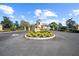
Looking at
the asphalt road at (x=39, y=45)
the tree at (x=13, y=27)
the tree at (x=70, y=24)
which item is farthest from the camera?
the tree at (x=13, y=27)

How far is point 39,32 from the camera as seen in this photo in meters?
5.73

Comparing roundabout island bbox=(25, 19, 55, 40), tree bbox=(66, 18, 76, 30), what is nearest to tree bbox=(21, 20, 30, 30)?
roundabout island bbox=(25, 19, 55, 40)

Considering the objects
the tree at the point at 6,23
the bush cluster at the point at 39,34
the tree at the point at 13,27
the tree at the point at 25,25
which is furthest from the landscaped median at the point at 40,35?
the tree at the point at 6,23

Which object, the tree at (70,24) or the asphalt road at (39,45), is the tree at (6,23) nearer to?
the asphalt road at (39,45)

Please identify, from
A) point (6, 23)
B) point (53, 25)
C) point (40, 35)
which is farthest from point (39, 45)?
point (6, 23)

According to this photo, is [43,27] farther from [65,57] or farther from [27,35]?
[65,57]

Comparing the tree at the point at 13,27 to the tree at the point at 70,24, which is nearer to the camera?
the tree at the point at 70,24

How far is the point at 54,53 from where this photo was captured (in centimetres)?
550

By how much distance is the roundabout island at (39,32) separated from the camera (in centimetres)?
570

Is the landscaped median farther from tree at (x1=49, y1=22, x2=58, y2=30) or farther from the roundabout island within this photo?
tree at (x1=49, y1=22, x2=58, y2=30)

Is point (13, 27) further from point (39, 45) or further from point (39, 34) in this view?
point (39, 45)

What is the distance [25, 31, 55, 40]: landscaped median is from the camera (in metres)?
5.70

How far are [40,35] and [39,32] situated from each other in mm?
76

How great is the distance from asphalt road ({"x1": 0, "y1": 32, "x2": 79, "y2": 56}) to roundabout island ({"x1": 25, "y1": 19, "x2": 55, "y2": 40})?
0.09 metres
